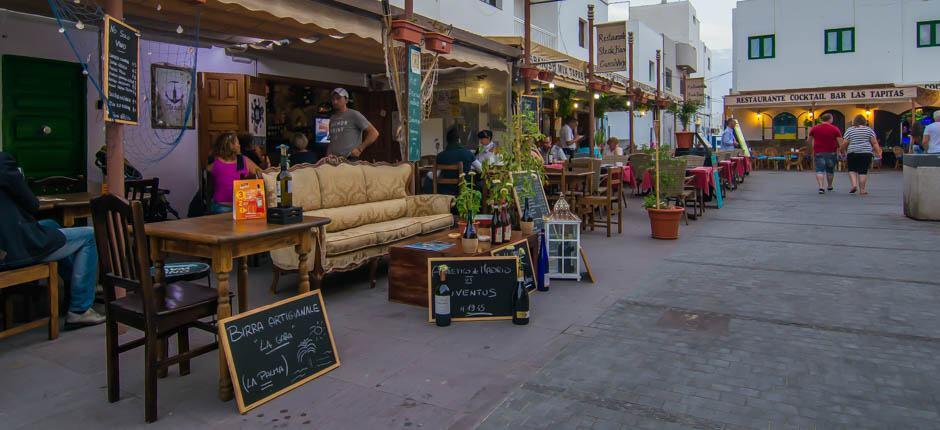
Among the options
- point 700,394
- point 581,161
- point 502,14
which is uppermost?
point 502,14

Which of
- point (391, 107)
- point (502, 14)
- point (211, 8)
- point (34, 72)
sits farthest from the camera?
point (502, 14)

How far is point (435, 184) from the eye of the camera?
7465 millimetres

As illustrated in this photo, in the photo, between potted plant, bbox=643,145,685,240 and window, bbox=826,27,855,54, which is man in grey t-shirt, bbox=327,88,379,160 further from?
window, bbox=826,27,855,54

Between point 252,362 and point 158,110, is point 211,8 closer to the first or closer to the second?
point 158,110

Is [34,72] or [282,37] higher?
[282,37]

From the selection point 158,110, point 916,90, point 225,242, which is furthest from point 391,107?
point 916,90

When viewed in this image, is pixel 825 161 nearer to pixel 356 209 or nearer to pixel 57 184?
pixel 356 209

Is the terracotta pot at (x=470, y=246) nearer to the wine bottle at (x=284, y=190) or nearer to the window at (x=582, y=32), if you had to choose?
the wine bottle at (x=284, y=190)

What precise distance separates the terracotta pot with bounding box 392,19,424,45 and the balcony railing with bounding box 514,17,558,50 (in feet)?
38.9

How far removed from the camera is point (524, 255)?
16.5ft

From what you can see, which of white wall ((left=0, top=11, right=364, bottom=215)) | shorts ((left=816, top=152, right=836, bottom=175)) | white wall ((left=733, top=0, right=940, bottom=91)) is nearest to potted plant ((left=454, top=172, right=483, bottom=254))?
white wall ((left=0, top=11, right=364, bottom=215))

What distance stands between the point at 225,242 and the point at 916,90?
26.3 metres

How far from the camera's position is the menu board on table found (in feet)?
11.8

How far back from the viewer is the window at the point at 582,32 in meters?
22.8
